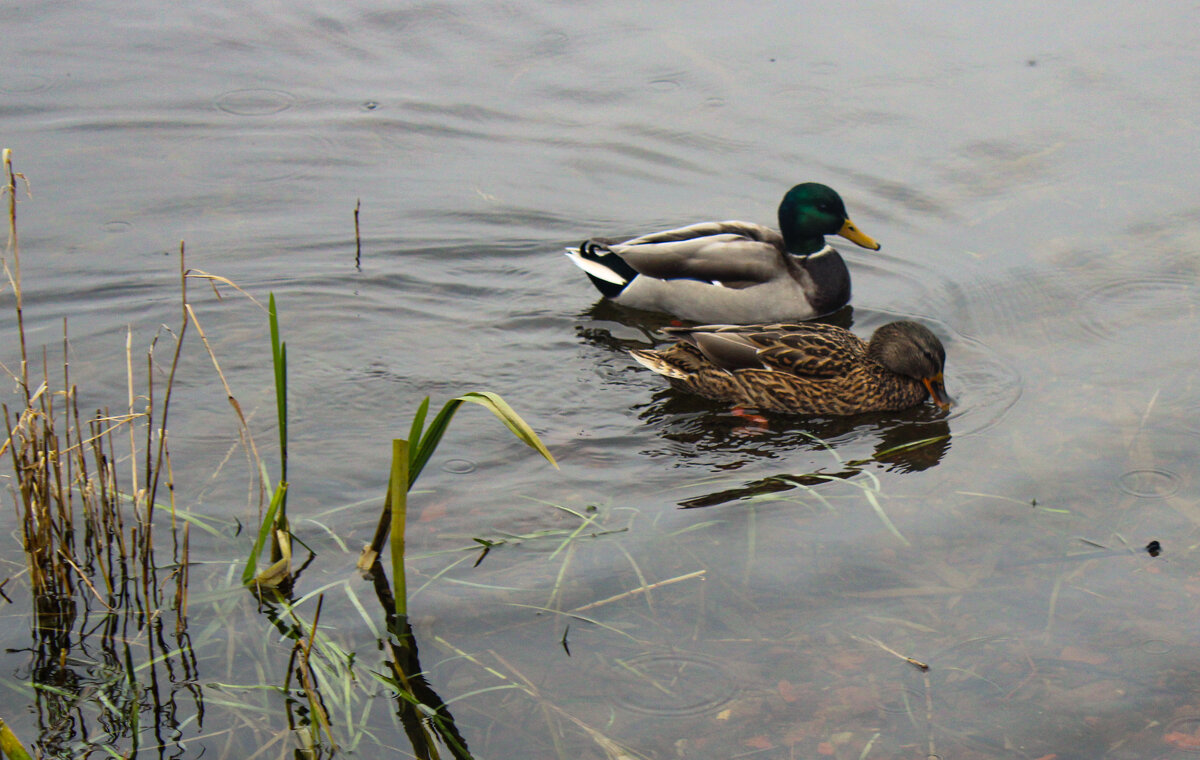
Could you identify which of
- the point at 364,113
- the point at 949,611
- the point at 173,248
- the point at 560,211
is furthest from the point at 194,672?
the point at 364,113

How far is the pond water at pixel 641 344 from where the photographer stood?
4367 mm

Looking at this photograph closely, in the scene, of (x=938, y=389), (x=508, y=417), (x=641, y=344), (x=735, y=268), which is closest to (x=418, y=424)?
(x=508, y=417)

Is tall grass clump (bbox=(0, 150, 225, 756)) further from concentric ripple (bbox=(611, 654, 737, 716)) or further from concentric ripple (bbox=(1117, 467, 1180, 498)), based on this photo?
concentric ripple (bbox=(1117, 467, 1180, 498))

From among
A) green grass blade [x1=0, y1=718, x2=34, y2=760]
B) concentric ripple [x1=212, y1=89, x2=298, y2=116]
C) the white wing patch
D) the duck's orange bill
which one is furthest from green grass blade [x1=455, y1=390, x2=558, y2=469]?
concentric ripple [x1=212, y1=89, x2=298, y2=116]

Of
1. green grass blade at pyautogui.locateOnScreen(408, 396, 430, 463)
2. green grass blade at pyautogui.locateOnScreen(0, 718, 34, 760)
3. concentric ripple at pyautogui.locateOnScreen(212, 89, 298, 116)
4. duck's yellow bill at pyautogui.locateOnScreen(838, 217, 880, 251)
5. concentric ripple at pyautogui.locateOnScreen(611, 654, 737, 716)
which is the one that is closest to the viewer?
green grass blade at pyautogui.locateOnScreen(0, 718, 34, 760)

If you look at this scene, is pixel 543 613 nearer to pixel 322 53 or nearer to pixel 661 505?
pixel 661 505

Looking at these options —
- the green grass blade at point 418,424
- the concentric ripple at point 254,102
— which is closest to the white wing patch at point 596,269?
the concentric ripple at point 254,102

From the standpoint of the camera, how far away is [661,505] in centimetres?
558

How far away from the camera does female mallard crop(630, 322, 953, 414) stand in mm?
6879

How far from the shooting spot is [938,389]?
269 inches

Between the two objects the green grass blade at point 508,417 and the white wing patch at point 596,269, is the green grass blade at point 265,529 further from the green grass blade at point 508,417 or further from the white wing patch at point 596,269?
the white wing patch at point 596,269

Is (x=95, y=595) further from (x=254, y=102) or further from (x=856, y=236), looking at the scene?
(x=254, y=102)

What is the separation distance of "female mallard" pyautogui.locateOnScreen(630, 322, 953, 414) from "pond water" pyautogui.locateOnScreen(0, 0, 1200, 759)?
0.15m

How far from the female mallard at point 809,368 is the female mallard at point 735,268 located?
3.53ft
